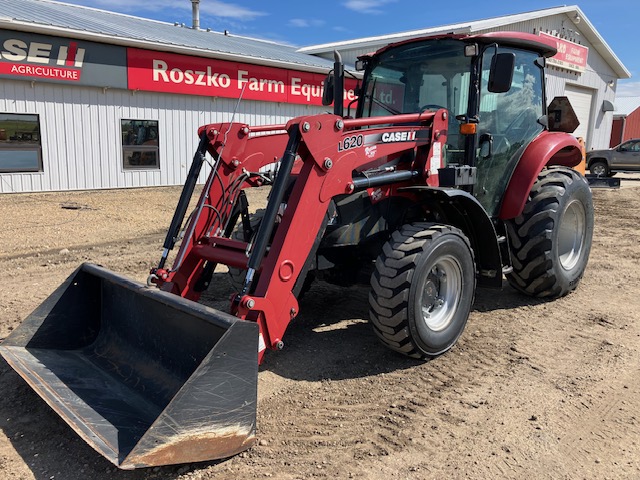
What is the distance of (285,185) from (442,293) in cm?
158

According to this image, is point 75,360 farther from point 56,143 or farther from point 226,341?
point 56,143

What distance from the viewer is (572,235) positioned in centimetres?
580

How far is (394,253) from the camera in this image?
3.70 meters

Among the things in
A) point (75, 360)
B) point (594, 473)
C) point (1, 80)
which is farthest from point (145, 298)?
point (1, 80)

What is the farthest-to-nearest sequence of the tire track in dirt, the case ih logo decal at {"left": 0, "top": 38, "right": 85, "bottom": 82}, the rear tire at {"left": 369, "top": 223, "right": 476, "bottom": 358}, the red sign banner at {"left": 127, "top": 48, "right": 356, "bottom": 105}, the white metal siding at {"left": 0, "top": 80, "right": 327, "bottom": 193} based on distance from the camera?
the red sign banner at {"left": 127, "top": 48, "right": 356, "bottom": 105} → the white metal siding at {"left": 0, "top": 80, "right": 327, "bottom": 193} → the case ih logo decal at {"left": 0, "top": 38, "right": 85, "bottom": 82} → the rear tire at {"left": 369, "top": 223, "right": 476, "bottom": 358} → the tire track in dirt

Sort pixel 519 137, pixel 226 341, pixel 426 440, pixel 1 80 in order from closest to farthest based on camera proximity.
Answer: pixel 226 341 → pixel 426 440 → pixel 519 137 → pixel 1 80

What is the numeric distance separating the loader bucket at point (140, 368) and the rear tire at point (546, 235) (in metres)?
3.21

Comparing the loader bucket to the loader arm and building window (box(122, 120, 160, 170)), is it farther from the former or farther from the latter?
building window (box(122, 120, 160, 170))

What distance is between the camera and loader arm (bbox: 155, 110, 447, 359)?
10.9 feet

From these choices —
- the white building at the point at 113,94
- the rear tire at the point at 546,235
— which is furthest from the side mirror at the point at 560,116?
the white building at the point at 113,94

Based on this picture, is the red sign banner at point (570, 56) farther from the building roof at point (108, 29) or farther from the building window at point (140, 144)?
the building window at point (140, 144)

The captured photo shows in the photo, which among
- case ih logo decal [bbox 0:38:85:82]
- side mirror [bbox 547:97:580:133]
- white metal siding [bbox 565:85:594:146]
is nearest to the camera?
side mirror [bbox 547:97:580:133]

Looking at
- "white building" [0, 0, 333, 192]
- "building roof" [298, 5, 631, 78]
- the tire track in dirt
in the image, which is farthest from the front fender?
"building roof" [298, 5, 631, 78]

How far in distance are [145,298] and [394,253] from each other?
168cm
